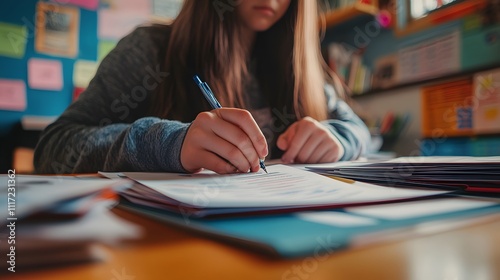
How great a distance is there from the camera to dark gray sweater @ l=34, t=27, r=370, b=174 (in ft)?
1.40

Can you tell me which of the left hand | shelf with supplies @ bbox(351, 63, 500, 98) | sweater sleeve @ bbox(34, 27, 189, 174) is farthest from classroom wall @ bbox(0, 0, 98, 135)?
shelf with supplies @ bbox(351, 63, 500, 98)

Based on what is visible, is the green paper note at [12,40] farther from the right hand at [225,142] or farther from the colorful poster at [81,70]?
the right hand at [225,142]

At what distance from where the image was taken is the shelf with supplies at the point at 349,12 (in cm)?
166

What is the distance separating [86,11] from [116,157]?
4.00ft

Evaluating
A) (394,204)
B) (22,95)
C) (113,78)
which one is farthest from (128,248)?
(22,95)

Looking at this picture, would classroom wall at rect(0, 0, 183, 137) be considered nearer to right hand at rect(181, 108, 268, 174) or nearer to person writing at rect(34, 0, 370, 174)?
person writing at rect(34, 0, 370, 174)

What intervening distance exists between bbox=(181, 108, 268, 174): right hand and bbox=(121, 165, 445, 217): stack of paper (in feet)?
0.14

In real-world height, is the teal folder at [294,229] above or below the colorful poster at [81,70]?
below

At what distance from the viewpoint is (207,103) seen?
1.53 feet

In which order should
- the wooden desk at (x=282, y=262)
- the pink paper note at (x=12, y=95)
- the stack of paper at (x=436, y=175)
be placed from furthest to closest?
the pink paper note at (x=12, y=95) < the stack of paper at (x=436, y=175) < the wooden desk at (x=282, y=262)

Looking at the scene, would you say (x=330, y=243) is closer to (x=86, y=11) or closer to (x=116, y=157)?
(x=116, y=157)

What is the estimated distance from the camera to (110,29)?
4.82 feet

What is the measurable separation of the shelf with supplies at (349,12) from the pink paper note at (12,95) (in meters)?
1.30

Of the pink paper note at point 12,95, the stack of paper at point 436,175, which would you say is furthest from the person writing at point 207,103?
the pink paper note at point 12,95
